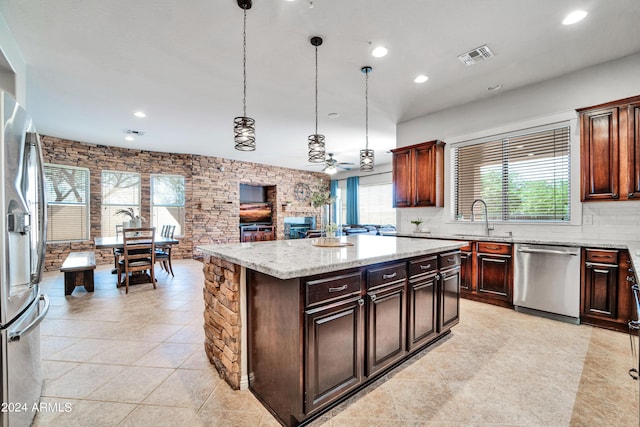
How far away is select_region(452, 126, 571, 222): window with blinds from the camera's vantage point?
11.7 ft

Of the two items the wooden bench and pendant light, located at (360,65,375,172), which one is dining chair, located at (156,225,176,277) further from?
pendant light, located at (360,65,375,172)

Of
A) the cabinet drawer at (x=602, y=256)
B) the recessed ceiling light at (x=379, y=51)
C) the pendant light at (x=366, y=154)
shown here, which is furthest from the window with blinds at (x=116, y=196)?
the cabinet drawer at (x=602, y=256)

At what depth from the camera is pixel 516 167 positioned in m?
3.94

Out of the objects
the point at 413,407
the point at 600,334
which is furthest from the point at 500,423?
Result: the point at 600,334

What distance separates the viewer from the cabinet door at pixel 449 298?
256cm

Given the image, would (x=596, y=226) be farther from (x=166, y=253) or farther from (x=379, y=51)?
(x=166, y=253)

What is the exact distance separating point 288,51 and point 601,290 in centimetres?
412

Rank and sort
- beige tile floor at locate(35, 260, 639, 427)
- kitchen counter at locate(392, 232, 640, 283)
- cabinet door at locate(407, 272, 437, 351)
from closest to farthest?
beige tile floor at locate(35, 260, 639, 427)
cabinet door at locate(407, 272, 437, 351)
kitchen counter at locate(392, 232, 640, 283)

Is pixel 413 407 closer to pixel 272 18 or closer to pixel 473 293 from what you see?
pixel 473 293

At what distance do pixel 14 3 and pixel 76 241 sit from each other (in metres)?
5.71

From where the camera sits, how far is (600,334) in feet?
9.22

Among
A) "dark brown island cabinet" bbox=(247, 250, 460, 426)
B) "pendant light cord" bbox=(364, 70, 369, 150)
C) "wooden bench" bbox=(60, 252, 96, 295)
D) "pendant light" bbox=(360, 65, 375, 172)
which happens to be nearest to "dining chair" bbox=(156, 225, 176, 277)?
"wooden bench" bbox=(60, 252, 96, 295)

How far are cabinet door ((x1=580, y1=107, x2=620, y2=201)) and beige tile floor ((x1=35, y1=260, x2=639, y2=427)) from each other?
Result: 1523mm

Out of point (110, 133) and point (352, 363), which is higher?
point (110, 133)
